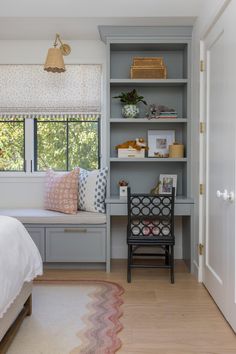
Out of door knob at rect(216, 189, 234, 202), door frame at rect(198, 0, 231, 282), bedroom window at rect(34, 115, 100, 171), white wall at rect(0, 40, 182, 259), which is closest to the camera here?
door knob at rect(216, 189, 234, 202)

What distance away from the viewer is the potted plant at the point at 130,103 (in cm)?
403

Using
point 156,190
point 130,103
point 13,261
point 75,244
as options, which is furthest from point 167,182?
point 13,261

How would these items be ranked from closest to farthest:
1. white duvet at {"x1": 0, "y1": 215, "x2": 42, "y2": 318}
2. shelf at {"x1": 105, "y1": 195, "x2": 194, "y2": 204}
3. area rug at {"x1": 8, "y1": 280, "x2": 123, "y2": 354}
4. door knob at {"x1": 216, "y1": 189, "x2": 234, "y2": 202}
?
white duvet at {"x1": 0, "y1": 215, "x2": 42, "y2": 318}
area rug at {"x1": 8, "y1": 280, "x2": 123, "y2": 354}
door knob at {"x1": 216, "y1": 189, "x2": 234, "y2": 202}
shelf at {"x1": 105, "y1": 195, "x2": 194, "y2": 204}

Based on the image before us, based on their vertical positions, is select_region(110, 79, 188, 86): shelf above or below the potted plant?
above

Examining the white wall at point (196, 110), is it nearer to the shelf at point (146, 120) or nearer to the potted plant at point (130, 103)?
the shelf at point (146, 120)

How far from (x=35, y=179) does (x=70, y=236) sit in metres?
0.92

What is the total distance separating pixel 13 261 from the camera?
6.94ft

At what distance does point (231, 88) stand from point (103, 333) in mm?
1844

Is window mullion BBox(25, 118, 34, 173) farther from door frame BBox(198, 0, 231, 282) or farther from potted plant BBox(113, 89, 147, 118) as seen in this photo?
door frame BBox(198, 0, 231, 282)

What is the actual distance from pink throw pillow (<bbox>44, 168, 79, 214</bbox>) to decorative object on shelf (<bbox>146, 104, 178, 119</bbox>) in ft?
3.27

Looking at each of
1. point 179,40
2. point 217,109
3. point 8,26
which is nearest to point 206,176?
point 217,109

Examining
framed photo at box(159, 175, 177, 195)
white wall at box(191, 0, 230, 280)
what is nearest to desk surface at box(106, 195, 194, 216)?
white wall at box(191, 0, 230, 280)

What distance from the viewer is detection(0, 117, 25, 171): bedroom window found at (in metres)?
4.45

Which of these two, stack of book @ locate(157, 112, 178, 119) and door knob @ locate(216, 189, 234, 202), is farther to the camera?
stack of book @ locate(157, 112, 178, 119)
